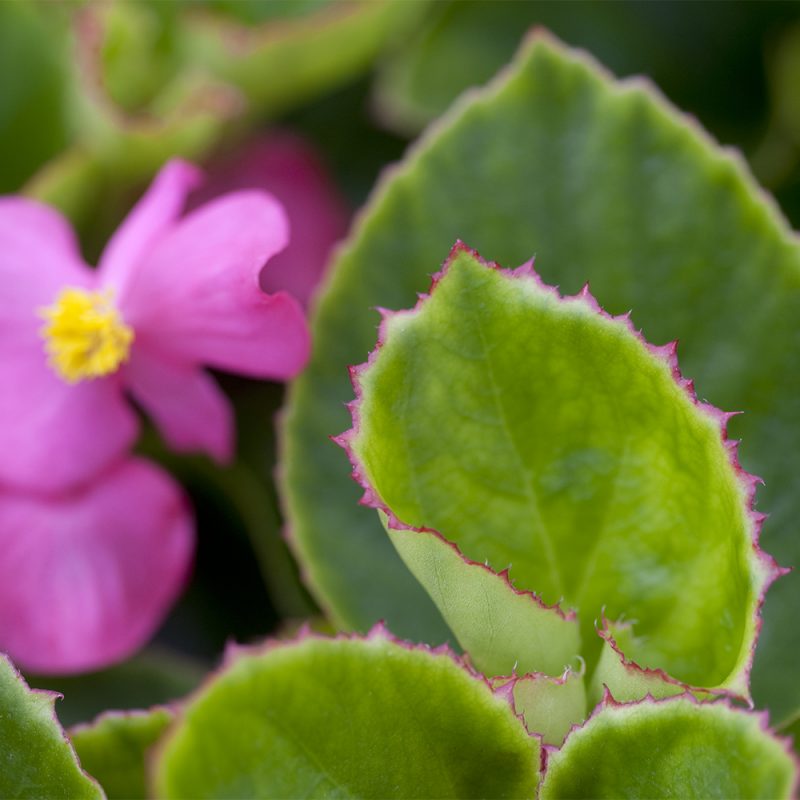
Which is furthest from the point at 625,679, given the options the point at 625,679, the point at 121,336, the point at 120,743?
the point at 121,336

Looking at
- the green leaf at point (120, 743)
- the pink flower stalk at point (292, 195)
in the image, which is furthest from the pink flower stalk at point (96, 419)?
the pink flower stalk at point (292, 195)

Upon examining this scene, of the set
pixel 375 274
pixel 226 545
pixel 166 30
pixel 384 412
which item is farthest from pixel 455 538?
pixel 166 30

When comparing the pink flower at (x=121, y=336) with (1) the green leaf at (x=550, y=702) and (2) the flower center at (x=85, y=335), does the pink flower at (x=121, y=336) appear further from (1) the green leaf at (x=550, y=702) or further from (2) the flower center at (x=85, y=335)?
(1) the green leaf at (x=550, y=702)

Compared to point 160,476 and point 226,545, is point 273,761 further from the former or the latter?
point 226,545

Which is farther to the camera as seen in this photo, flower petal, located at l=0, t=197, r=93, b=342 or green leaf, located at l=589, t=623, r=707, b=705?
flower petal, located at l=0, t=197, r=93, b=342

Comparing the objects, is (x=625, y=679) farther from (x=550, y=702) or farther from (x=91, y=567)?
(x=91, y=567)

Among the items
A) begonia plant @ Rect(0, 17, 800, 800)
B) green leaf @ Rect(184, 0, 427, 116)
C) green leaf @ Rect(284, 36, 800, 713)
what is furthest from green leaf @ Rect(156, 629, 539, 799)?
green leaf @ Rect(184, 0, 427, 116)

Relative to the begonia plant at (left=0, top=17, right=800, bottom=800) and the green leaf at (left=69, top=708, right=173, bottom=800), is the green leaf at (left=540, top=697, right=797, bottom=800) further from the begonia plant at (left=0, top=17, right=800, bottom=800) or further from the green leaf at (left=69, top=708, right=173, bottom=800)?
the green leaf at (left=69, top=708, right=173, bottom=800)
